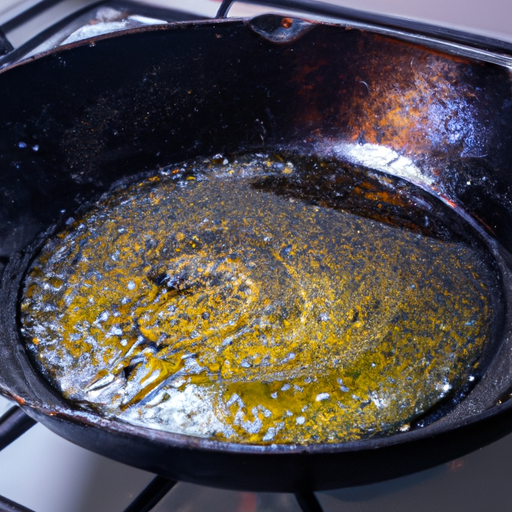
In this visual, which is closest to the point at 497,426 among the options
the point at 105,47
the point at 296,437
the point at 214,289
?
the point at 296,437

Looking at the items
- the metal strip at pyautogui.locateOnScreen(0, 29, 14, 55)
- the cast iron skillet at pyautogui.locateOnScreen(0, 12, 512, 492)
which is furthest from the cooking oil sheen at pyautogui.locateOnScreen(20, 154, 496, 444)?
the metal strip at pyautogui.locateOnScreen(0, 29, 14, 55)

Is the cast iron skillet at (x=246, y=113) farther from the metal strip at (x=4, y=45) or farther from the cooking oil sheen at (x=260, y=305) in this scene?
→ the metal strip at (x=4, y=45)

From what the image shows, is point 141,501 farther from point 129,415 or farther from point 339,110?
point 339,110

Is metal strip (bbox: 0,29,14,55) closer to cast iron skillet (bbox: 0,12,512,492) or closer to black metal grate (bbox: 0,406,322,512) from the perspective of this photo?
cast iron skillet (bbox: 0,12,512,492)

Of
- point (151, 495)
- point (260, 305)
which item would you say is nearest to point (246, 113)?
point (260, 305)

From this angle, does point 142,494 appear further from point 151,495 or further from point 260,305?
point 260,305

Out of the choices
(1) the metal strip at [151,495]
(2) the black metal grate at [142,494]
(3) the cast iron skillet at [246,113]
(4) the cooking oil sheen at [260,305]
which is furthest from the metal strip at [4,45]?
(1) the metal strip at [151,495]
